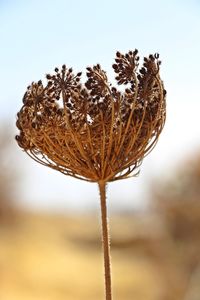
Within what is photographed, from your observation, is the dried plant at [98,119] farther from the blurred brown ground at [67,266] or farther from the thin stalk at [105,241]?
the blurred brown ground at [67,266]

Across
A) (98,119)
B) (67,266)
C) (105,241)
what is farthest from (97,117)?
(67,266)

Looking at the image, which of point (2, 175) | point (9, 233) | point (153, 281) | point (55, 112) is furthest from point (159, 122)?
point (9, 233)

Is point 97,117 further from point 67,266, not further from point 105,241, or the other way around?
point 67,266

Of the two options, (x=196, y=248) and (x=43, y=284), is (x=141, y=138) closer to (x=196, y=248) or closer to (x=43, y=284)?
(x=196, y=248)

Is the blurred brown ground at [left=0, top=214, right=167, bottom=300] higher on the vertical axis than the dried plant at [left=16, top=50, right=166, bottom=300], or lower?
lower

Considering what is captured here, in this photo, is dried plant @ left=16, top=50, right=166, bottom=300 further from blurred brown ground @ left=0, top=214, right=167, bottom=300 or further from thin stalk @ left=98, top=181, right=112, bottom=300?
blurred brown ground @ left=0, top=214, right=167, bottom=300

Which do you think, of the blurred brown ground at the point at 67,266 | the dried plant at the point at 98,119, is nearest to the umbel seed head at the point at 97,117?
the dried plant at the point at 98,119

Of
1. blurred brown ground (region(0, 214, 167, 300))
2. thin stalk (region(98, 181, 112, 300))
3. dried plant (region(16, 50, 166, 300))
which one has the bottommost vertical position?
blurred brown ground (region(0, 214, 167, 300))

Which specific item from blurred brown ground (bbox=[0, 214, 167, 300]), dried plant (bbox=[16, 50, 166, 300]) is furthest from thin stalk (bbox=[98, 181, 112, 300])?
blurred brown ground (bbox=[0, 214, 167, 300])
